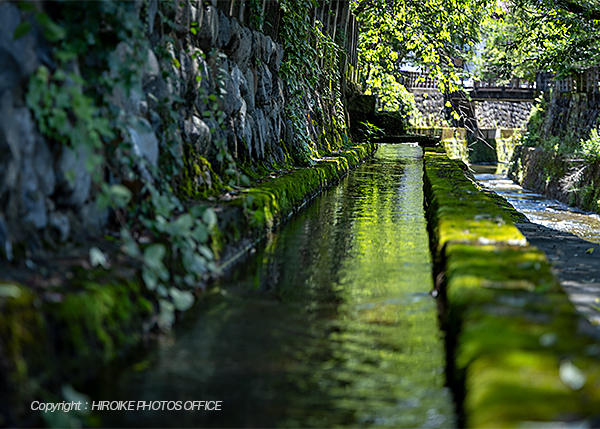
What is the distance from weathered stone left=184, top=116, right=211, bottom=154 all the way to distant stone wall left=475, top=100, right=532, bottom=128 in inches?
1616

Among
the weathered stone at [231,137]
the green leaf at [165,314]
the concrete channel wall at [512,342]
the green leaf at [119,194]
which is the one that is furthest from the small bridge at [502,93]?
the green leaf at [165,314]

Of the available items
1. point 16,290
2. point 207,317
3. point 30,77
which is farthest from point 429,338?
point 30,77

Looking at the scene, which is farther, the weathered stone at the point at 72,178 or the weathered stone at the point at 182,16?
the weathered stone at the point at 182,16

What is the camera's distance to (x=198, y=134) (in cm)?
492

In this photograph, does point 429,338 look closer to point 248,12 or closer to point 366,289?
point 366,289

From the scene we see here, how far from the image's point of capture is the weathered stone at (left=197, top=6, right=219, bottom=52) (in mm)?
5469

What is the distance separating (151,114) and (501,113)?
142ft

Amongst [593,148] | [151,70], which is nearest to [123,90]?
[151,70]

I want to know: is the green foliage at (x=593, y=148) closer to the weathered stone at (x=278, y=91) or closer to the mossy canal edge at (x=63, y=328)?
the weathered stone at (x=278, y=91)

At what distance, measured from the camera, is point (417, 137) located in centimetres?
1900

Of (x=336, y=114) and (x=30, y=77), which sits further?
(x=336, y=114)

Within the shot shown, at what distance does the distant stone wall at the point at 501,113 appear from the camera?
144 ft

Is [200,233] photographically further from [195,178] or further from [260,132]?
[260,132]

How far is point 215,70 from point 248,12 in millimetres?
1896
